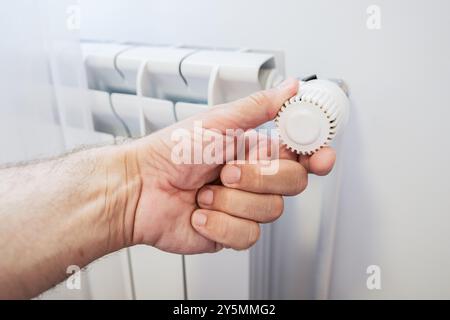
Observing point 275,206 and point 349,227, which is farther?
point 349,227

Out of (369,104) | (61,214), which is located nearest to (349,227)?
(369,104)

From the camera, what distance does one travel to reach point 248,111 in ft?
1.50

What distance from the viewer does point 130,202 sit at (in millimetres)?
530

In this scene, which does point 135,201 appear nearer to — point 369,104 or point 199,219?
point 199,219

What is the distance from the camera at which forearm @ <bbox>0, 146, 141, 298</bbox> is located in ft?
1.55

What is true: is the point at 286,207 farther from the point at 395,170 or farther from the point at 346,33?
the point at 346,33

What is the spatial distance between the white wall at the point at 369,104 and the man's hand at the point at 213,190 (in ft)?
0.64

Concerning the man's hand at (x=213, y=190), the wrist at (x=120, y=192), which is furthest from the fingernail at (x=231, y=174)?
the wrist at (x=120, y=192)

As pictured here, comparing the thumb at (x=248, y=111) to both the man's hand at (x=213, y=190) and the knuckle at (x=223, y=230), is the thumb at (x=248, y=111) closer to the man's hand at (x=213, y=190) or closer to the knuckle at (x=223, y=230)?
the man's hand at (x=213, y=190)

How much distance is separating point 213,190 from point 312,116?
0.18m

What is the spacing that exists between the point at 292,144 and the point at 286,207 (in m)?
0.33

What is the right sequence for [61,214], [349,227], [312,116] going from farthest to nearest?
[349,227]
[61,214]
[312,116]

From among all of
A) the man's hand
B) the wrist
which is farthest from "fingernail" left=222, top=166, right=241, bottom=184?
the wrist
